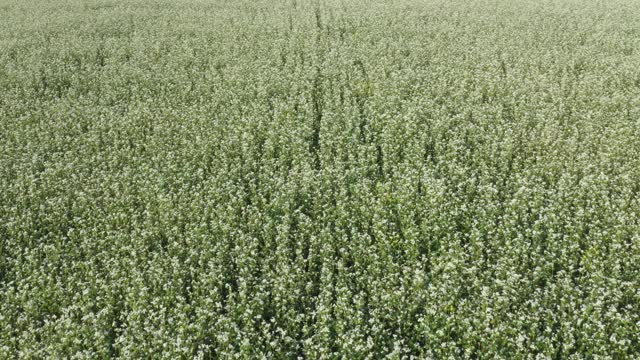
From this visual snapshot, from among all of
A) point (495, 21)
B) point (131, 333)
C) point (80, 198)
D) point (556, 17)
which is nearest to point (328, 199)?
point (131, 333)

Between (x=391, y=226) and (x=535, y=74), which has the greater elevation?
(x=535, y=74)

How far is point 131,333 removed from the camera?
24.4 feet

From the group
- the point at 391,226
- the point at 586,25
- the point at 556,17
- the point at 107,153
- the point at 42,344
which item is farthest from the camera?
the point at 556,17

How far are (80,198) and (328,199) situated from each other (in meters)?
5.18

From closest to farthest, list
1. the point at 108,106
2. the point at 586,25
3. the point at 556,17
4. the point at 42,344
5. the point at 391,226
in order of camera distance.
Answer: the point at 42,344 → the point at 391,226 → the point at 108,106 → the point at 586,25 → the point at 556,17

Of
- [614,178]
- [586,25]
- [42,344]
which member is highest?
[586,25]

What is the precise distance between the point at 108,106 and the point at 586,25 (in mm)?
19988

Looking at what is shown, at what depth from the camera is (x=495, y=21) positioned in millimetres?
23188

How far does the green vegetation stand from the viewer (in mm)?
7324

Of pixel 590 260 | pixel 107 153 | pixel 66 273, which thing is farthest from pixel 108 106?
pixel 590 260

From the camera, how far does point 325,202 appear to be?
10.4m

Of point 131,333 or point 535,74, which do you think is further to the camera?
point 535,74

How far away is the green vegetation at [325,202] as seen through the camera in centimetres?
732

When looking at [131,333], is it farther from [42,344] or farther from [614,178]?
[614,178]
